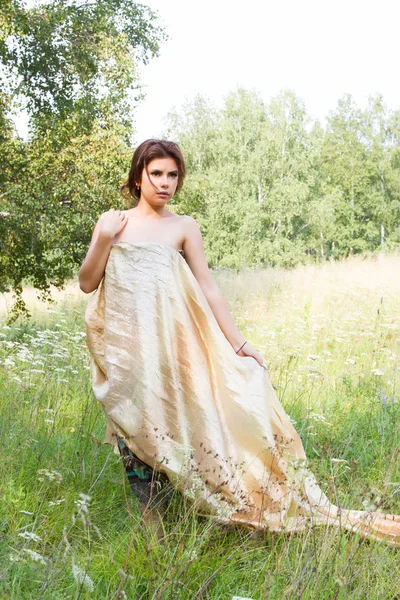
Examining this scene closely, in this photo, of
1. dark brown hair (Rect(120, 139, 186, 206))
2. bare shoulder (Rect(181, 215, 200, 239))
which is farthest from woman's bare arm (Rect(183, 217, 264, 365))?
dark brown hair (Rect(120, 139, 186, 206))

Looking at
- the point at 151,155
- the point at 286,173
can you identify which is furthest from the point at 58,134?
the point at 286,173

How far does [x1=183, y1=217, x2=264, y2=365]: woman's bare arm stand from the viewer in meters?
3.28

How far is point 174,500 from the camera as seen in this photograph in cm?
298

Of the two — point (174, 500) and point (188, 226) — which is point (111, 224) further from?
point (174, 500)

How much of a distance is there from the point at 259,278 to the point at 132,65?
5360 mm

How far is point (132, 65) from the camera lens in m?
10.8

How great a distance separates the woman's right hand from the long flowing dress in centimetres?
7

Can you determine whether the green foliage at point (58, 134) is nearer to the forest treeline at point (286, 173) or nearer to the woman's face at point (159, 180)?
the woman's face at point (159, 180)

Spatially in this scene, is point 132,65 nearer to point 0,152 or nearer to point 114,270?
point 0,152

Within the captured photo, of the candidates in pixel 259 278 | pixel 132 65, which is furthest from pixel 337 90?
pixel 132 65

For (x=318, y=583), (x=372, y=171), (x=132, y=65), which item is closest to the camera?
(x=318, y=583)

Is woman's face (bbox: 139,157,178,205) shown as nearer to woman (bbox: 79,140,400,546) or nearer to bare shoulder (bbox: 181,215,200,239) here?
woman (bbox: 79,140,400,546)

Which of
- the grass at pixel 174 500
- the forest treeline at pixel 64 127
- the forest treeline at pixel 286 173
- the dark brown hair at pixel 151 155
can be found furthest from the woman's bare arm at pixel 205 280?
the forest treeline at pixel 286 173

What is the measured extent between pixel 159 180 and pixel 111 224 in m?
0.29
